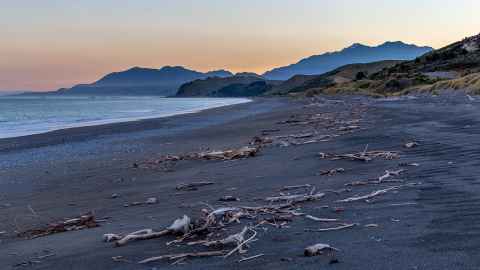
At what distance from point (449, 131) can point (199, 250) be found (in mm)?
9775

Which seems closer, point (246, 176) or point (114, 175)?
point (246, 176)

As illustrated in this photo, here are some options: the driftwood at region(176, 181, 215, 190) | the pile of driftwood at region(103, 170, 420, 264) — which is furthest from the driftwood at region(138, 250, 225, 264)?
the driftwood at region(176, 181, 215, 190)

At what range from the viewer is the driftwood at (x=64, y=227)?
21.4 ft

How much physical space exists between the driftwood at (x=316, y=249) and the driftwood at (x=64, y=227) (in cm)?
315

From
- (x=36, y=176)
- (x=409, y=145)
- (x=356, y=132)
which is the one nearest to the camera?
(x=409, y=145)

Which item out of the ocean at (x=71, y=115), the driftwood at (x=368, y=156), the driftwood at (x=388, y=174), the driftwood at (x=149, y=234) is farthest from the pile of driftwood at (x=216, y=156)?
the ocean at (x=71, y=115)

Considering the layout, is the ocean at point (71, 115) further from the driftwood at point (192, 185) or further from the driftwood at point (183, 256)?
the driftwood at point (183, 256)

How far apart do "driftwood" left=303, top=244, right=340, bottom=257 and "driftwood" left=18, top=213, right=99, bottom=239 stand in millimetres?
3147

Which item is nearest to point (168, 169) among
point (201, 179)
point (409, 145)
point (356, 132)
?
point (201, 179)

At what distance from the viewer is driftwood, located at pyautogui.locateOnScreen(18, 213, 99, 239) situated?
6512mm

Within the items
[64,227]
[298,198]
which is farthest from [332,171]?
[64,227]

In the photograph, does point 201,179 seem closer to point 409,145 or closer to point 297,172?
point 297,172

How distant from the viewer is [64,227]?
667 cm

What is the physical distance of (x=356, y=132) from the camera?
15.9 metres
